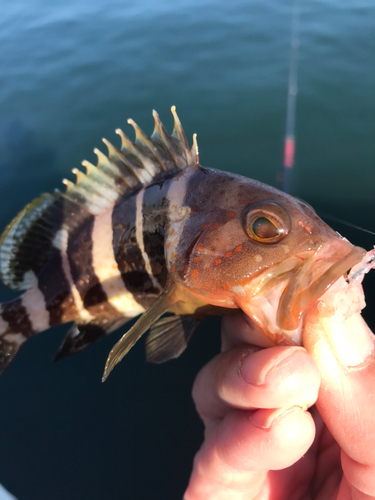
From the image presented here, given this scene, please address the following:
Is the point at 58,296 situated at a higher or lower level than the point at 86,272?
lower

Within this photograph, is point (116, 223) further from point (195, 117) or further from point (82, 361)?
point (195, 117)

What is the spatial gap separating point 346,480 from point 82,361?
6.75ft

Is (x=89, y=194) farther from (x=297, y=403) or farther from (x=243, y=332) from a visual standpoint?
(x=297, y=403)

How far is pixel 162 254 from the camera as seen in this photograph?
5.68 ft

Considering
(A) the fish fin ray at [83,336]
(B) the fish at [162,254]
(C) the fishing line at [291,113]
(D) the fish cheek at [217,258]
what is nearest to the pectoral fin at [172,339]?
(B) the fish at [162,254]

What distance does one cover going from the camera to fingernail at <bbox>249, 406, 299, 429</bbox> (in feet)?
4.41

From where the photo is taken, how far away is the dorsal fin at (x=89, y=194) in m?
1.88

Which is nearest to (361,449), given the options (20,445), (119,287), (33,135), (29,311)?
(119,287)

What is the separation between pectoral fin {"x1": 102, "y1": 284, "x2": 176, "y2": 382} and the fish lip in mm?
559

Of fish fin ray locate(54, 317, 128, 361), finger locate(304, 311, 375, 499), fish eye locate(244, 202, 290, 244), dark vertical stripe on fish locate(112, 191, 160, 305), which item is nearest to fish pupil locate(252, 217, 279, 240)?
fish eye locate(244, 202, 290, 244)

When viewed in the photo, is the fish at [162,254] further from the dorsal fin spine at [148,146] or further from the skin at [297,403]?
the skin at [297,403]

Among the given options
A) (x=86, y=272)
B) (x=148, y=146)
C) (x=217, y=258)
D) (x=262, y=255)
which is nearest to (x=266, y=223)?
(x=262, y=255)

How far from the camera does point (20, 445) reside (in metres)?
2.42

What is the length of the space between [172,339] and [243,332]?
20.4 inches
